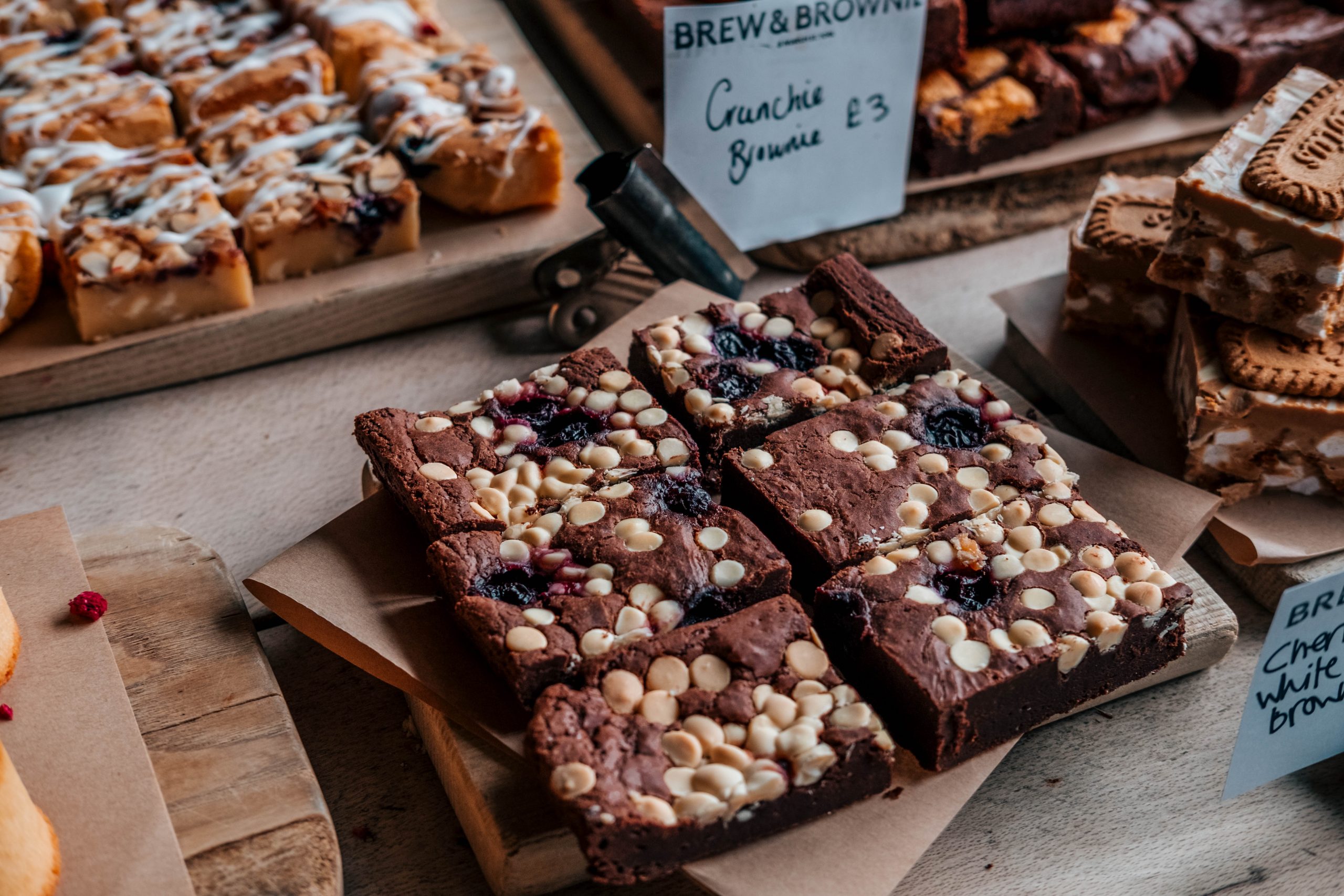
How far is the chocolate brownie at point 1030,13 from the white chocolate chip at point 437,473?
193 cm

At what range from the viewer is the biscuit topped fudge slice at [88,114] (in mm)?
2727

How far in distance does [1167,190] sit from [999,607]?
1.19 meters

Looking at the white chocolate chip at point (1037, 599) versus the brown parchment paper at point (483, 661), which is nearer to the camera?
the brown parchment paper at point (483, 661)

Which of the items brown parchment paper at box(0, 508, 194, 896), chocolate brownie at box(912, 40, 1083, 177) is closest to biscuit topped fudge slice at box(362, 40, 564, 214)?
chocolate brownie at box(912, 40, 1083, 177)

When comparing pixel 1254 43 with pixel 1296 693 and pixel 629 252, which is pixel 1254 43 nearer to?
pixel 629 252

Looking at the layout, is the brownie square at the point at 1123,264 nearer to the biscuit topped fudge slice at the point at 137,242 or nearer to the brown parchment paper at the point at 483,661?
the brown parchment paper at the point at 483,661

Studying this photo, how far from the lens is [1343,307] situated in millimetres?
2088

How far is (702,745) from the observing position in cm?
155

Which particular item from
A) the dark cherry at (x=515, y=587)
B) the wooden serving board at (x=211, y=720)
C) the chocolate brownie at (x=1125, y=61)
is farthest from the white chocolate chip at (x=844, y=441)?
the chocolate brownie at (x=1125, y=61)

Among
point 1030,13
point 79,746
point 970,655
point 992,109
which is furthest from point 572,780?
point 1030,13

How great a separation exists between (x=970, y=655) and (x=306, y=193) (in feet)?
5.77

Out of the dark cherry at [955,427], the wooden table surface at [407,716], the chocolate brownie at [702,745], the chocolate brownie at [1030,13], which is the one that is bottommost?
the wooden table surface at [407,716]

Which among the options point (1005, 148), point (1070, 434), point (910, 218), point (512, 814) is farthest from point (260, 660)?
point (1005, 148)

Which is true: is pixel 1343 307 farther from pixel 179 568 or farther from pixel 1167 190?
pixel 179 568
